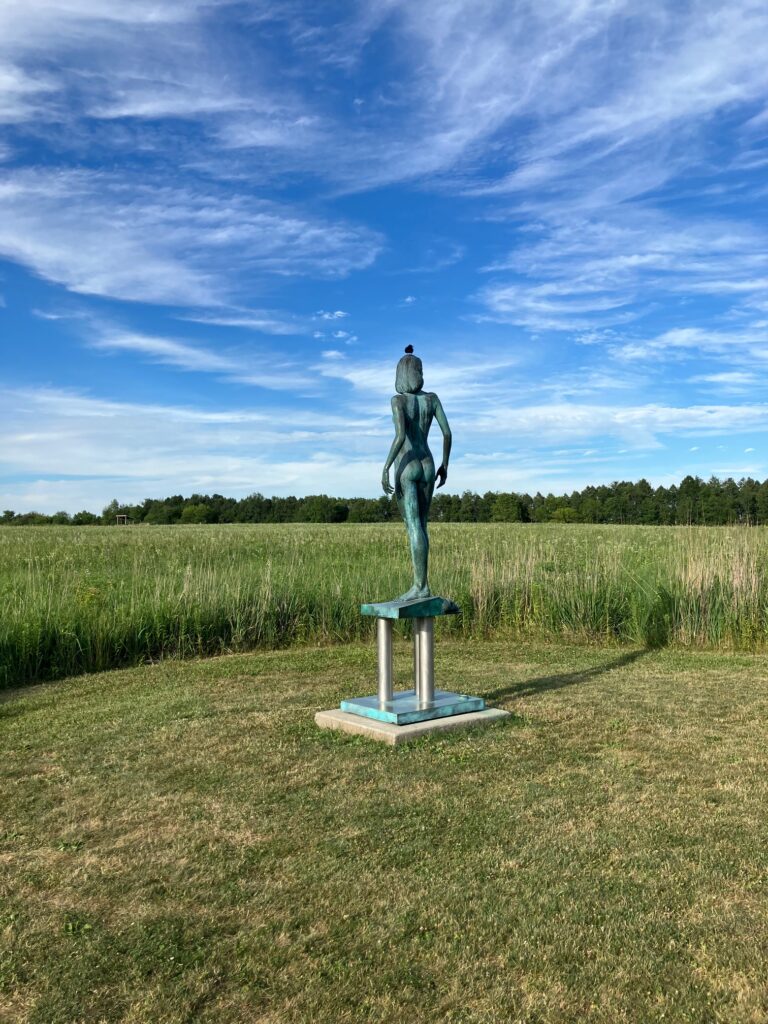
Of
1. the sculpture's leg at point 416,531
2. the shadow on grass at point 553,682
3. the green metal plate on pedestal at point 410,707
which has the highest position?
the sculpture's leg at point 416,531

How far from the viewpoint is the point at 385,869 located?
3533 mm

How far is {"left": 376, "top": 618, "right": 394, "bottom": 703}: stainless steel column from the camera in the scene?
235 inches

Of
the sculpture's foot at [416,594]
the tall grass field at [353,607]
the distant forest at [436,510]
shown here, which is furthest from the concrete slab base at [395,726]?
the distant forest at [436,510]

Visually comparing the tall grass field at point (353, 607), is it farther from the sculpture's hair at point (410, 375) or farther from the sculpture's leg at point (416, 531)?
the sculpture's hair at point (410, 375)

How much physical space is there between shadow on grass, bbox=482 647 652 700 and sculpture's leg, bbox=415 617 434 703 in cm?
109

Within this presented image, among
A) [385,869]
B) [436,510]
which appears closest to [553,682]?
[385,869]

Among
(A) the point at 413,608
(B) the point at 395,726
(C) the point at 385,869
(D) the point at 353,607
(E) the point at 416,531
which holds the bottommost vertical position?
(C) the point at 385,869

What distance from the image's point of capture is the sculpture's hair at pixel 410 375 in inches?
230

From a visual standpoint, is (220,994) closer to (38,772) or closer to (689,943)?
(689,943)

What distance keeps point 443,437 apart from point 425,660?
1.64 m

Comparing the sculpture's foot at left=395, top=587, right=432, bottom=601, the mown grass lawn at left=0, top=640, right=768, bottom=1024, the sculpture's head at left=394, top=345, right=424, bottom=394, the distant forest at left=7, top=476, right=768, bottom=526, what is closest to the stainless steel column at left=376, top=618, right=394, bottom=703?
the sculpture's foot at left=395, top=587, right=432, bottom=601

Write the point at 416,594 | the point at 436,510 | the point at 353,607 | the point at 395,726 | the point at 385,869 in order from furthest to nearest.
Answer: the point at 436,510
the point at 353,607
the point at 416,594
the point at 395,726
the point at 385,869

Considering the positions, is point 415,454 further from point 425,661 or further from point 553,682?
point 553,682

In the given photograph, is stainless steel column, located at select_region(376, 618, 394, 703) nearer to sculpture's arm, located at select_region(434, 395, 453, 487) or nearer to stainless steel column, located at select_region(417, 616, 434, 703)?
stainless steel column, located at select_region(417, 616, 434, 703)
